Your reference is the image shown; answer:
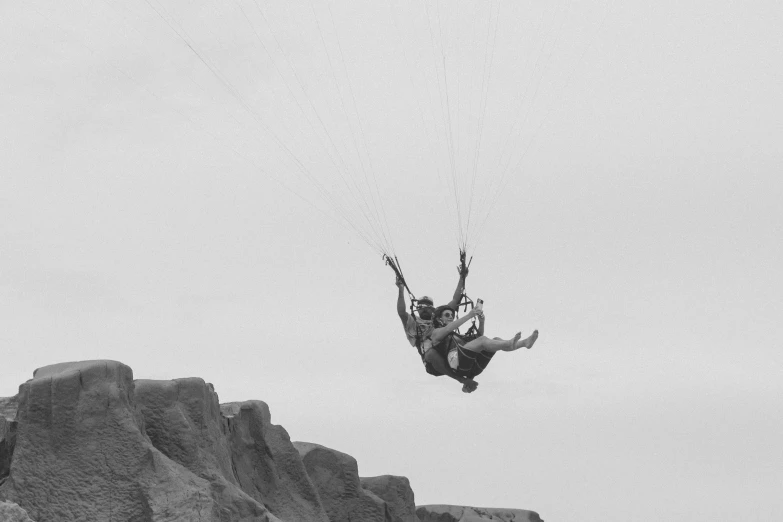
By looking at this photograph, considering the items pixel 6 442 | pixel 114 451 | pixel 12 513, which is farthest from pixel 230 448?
pixel 12 513

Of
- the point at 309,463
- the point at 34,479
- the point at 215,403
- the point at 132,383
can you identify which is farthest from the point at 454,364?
the point at 34,479

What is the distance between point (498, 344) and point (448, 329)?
1007 millimetres

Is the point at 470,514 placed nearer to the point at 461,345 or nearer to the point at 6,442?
the point at 461,345

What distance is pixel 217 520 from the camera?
14797 mm

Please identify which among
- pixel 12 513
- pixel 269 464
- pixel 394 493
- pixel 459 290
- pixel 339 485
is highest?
pixel 459 290

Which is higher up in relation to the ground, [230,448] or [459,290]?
[459,290]

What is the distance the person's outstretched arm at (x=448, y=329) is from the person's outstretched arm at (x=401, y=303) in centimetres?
56

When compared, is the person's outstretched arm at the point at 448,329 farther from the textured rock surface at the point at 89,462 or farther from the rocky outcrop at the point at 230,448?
the textured rock surface at the point at 89,462

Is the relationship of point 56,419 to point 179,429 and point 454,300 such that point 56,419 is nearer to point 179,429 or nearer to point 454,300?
point 179,429

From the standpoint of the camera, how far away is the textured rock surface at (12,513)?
13356 millimetres

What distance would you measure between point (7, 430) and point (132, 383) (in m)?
1.60

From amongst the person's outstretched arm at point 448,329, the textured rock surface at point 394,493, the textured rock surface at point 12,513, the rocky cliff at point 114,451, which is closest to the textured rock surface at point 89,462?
the rocky cliff at point 114,451

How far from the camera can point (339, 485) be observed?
65.3ft

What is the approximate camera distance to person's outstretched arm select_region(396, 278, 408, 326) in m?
19.8
